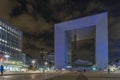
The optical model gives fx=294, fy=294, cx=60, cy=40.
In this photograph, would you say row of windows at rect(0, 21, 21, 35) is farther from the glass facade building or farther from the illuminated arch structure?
the illuminated arch structure

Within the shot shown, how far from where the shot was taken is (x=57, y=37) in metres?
153

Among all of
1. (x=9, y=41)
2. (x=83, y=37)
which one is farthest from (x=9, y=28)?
(x=83, y=37)

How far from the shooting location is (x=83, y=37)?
155 metres

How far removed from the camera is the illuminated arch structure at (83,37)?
130 meters

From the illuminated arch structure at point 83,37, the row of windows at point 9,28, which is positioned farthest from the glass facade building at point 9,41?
the illuminated arch structure at point 83,37

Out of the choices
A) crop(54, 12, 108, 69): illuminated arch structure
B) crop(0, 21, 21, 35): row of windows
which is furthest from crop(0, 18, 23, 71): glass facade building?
crop(54, 12, 108, 69): illuminated arch structure

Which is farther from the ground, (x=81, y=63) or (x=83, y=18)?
(x=83, y=18)

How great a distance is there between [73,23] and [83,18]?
695 centimetres

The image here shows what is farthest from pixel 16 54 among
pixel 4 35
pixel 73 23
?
pixel 73 23

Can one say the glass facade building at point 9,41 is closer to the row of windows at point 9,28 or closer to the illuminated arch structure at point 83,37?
the row of windows at point 9,28

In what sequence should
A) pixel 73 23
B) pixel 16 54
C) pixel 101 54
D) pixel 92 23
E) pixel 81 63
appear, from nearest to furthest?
pixel 101 54 < pixel 92 23 < pixel 73 23 < pixel 16 54 < pixel 81 63

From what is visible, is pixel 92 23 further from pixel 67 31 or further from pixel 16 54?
pixel 16 54

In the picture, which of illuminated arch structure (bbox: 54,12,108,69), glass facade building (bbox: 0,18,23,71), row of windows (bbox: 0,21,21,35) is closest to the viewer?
illuminated arch structure (bbox: 54,12,108,69)

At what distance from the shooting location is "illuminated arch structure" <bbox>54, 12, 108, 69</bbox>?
427 ft
